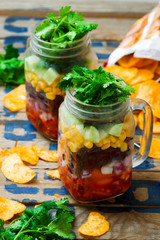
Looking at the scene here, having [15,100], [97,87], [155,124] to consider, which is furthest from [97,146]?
[15,100]

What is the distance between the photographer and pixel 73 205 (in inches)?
56.0

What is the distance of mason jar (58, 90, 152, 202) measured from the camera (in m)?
1.24

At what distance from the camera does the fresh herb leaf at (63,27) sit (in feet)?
4.60

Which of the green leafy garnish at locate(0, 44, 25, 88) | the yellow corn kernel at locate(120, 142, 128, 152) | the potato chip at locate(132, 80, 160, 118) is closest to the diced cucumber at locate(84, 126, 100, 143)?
the yellow corn kernel at locate(120, 142, 128, 152)

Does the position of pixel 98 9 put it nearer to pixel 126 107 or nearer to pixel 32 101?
pixel 32 101

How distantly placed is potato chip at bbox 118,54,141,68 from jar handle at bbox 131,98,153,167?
2.00 feet

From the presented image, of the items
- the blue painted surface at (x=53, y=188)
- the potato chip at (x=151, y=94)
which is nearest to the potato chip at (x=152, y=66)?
the potato chip at (x=151, y=94)

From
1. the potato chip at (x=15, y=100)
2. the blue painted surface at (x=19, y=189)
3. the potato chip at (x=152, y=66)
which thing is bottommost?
the blue painted surface at (x=19, y=189)

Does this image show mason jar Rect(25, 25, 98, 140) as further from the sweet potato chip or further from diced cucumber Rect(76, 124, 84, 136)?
the sweet potato chip

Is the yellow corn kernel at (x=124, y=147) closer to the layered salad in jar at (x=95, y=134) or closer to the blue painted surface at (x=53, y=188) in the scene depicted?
the layered salad in jar at (x=95, y=134)

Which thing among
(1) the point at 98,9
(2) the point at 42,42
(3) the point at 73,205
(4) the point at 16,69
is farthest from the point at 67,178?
(1) the point at 98,9

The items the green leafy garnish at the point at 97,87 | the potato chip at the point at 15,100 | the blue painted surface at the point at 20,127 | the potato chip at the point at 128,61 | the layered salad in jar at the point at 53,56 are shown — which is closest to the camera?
the green leafy garnish at the point at 97,87

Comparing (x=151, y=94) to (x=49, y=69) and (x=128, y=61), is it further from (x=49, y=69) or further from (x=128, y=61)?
(x=49, y=69)

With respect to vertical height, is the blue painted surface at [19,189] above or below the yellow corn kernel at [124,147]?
below
